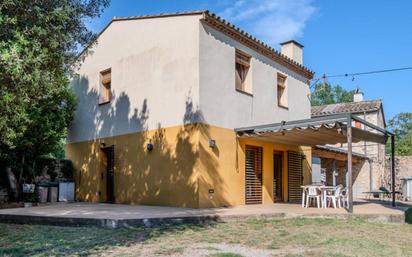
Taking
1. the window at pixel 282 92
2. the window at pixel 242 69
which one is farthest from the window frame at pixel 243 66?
the window at pixel 282 92

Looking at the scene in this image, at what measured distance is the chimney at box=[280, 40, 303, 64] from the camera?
19.8 meters

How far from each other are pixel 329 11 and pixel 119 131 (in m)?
12.6

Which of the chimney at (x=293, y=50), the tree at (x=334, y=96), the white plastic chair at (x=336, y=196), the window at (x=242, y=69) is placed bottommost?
the white plastic chair at (x=336, y=196)

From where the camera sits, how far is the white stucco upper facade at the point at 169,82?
1388cm

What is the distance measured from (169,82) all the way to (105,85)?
461 centimetres

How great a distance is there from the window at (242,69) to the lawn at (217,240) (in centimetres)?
673

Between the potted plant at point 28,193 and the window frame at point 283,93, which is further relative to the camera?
the window frame at point 283,93

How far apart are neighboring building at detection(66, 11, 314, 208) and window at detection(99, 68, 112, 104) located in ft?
0.15

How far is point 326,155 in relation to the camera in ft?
76.8

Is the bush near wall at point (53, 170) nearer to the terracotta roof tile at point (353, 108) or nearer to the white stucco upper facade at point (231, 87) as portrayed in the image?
the white stucco upper facade at point (231, 87)

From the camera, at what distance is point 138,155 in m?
15.3

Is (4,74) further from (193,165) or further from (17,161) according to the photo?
(17,161)

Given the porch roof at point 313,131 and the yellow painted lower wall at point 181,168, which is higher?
the porch roof at point 313,131

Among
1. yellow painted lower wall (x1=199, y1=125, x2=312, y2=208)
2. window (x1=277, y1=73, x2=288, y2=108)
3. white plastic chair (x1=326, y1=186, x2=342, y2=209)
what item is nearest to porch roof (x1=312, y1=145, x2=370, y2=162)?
window (x1=277, y1=73, x2=288, y2=108)
